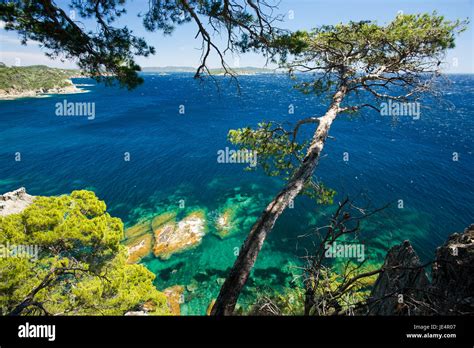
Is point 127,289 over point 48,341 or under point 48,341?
under

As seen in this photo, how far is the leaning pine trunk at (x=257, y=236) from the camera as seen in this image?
3.10m

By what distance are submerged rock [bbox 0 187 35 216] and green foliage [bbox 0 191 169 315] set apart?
1271 cm

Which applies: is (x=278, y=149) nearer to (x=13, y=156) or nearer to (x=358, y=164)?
(x=358, y=164)

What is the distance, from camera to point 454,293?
13.9 feet

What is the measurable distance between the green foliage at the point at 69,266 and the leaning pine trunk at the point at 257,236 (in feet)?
19.2

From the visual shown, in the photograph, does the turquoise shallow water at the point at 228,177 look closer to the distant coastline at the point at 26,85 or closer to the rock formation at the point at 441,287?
the rock formation at the point at 441,287

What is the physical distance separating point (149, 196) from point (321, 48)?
22.4 meters

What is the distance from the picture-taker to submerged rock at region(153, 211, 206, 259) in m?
17.9

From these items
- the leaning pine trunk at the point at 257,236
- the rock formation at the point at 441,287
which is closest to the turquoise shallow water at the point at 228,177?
the leaning pine trunk at the point at 257,236

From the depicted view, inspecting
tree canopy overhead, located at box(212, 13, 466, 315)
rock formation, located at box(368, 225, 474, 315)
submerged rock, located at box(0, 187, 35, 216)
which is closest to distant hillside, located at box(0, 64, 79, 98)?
submerged rock, located at box(0, 187, 35, 216)

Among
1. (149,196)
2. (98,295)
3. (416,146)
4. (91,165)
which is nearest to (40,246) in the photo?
(98,295)

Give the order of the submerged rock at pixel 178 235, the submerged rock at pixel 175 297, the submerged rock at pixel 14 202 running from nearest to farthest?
the submerged rock at pixel 175 297 → the submerged rock at pixel 178 235 → the submerged rock at pixel 14 202

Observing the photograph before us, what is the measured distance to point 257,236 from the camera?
3.89 metres

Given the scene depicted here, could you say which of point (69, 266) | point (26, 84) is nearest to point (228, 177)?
point (69, 266)
